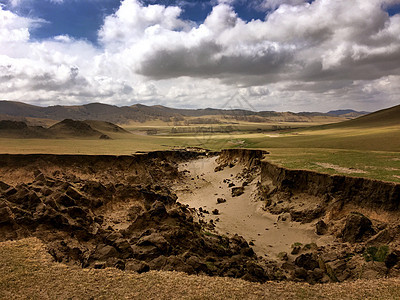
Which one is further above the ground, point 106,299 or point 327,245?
point 106,299

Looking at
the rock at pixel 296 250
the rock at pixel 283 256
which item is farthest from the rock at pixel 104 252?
the rock at pixel 296 250

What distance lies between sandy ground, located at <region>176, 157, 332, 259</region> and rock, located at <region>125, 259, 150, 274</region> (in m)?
7.31

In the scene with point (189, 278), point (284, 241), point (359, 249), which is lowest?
point (284, 241)

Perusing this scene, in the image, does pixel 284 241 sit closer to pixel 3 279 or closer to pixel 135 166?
pixel 3 279

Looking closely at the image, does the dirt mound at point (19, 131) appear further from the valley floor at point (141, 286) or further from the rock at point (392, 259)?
the rock at point (392, 259)

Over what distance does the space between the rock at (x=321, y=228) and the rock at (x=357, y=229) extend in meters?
1.47

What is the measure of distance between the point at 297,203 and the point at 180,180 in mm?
16664

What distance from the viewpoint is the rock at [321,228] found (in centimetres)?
1377

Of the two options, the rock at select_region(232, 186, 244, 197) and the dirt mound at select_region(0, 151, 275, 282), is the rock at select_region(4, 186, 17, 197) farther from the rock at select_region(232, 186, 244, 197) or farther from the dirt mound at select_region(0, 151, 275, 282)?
the rock at select_region(232, 186, 244, 197)

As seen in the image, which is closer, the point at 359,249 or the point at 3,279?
the point at 3,279

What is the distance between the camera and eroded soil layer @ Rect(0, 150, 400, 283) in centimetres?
884

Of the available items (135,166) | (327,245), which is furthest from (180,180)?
(327,245)

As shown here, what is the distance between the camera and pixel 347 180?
48.6 ft

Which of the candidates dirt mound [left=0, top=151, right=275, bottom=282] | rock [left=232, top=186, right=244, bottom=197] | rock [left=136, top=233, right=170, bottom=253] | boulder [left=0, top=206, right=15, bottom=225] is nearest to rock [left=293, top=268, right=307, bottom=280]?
dirt mound [left=0, top=151, right=275, bottom=282]
